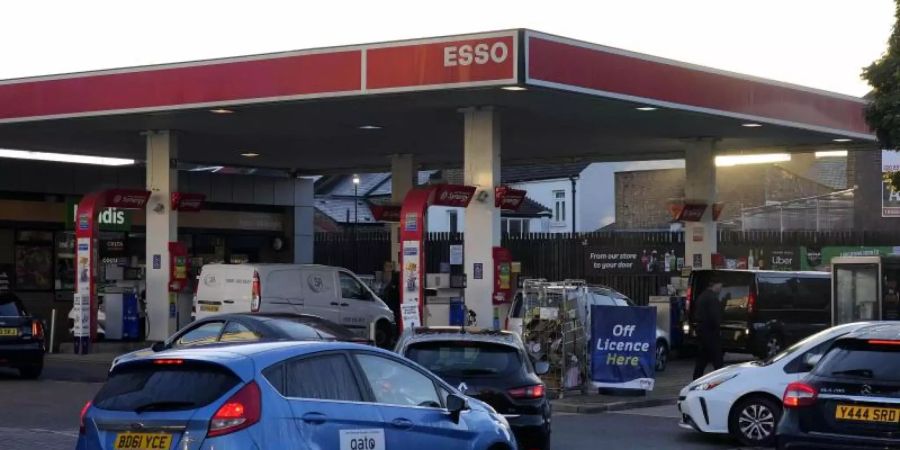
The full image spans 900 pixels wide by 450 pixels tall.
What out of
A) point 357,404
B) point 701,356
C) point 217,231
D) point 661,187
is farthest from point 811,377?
point 661,187

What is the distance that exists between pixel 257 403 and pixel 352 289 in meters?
20.3

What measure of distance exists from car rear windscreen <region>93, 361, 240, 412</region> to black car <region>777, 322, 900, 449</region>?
17.3 ft

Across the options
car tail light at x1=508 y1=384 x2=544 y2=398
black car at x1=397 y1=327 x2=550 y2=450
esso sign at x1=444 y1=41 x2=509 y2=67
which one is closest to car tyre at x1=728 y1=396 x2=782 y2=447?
black car at x1=397 y1=327 x2=550 y2=450

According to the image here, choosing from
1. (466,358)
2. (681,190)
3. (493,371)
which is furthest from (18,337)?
(681,190)

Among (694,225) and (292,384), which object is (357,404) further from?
(694,225)

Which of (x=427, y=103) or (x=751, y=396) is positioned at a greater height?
(x=427, y=103)

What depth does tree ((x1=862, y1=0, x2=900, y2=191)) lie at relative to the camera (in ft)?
70.5

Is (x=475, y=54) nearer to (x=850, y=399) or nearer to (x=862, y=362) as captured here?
(x=862, y=362)

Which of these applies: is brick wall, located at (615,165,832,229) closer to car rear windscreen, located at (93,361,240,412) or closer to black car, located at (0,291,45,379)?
black car, located at (0,291,45,379)

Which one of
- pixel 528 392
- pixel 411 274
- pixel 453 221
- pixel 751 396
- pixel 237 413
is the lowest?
pixel 751 396

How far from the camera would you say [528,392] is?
1285cm

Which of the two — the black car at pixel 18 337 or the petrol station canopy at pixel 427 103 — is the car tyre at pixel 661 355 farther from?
the black car at pixel 18 337

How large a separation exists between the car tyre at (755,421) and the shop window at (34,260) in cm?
2208

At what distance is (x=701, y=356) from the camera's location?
858 inches
